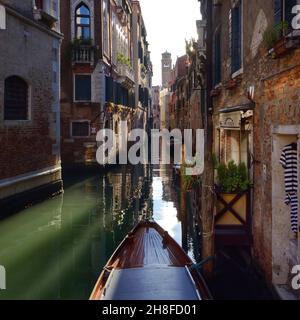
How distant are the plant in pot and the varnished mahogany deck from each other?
2583mm

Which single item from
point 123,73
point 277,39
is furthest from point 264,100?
point 123,73

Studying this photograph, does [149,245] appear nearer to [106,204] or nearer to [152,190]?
[106,204]

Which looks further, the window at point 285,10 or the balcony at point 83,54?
the balcony at point 83,54

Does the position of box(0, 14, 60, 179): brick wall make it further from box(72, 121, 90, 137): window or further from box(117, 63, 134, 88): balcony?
box(117, 63, 134, 88): balcony

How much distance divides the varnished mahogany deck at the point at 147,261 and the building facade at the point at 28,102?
450cm

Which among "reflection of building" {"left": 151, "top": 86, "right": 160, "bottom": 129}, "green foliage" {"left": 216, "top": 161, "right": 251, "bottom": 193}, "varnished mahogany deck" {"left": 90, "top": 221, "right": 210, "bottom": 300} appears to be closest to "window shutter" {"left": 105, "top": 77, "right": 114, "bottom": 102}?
"varnished mahogany deck" {"left": 90, "top": 221, "right": 210, "bottom": 300}

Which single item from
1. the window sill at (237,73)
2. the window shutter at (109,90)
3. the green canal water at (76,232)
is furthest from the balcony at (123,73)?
the window sill at (237,73)

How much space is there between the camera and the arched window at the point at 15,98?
10.4 metres

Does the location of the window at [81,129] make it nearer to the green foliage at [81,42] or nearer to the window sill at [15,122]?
the green foliage at [81,42]

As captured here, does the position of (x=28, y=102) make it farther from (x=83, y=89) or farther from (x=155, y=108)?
(x=155, y=108)

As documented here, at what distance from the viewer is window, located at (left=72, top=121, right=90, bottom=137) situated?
1981cm
